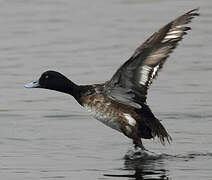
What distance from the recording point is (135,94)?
11.0 meters

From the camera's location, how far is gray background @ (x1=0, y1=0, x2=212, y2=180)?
1066 cm

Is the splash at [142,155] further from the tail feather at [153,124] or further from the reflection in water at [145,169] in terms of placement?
the tail feather at [153,124]

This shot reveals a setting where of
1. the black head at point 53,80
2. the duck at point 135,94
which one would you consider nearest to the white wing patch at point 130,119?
the duck at point 135,94

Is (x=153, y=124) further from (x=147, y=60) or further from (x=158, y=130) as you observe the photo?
(x=147, y=60)

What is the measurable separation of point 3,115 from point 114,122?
111 inches

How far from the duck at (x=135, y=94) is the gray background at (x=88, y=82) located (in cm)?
37

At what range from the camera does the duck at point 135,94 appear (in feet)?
34.4

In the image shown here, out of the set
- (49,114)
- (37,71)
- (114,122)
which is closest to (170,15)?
(37,71)

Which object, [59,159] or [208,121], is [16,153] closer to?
[59,159]

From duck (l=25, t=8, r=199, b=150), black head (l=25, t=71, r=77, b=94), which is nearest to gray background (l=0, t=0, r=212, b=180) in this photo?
duck (l=25, t=8, r=199, b=150)

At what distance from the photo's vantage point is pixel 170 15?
19.7 metres

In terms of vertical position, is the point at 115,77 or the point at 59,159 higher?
the point at 115,77

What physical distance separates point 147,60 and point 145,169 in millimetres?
1217

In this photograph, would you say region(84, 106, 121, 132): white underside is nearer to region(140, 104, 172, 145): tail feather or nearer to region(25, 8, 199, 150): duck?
region(25, 8, 199, 150): duck
